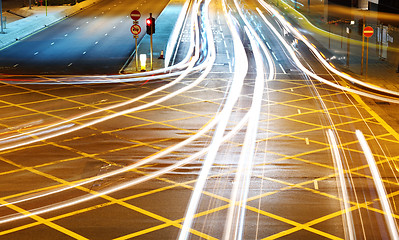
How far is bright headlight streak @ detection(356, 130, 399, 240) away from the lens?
12.0 meters

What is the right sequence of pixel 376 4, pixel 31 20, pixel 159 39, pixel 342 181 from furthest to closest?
1. pixel 31 20
2. pixel 376 4
3. pixel 159 39
4. pixel 342 181

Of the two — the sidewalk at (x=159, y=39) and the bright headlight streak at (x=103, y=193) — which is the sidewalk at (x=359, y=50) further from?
the bright headlight streak at (x=103, y=193)

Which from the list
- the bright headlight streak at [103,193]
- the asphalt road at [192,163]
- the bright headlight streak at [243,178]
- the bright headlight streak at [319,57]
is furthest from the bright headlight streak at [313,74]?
the bright headlight streak at [103,193]

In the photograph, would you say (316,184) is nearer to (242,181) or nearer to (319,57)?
(242,181)

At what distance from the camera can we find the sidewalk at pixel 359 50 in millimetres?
32469

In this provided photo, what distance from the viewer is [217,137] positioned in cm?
1945

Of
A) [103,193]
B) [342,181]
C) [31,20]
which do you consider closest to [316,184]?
[342,181]

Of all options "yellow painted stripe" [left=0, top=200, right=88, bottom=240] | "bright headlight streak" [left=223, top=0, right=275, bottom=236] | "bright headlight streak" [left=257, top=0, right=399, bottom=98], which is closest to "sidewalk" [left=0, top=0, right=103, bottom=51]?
"bright headlight streak" [left=257, top=0, right=399, bottom=98]

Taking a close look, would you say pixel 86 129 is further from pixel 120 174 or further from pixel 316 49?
pixel 316 49

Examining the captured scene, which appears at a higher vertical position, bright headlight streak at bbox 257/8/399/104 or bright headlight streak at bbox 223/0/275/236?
bright headlight streak at bbox 223/0/275/236

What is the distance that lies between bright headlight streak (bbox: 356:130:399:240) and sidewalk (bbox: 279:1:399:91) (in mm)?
11010

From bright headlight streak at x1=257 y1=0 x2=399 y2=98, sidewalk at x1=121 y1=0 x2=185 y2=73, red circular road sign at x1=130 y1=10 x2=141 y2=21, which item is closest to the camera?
bright headlight streak at x1=257 y1=0 x2=399 y2=98

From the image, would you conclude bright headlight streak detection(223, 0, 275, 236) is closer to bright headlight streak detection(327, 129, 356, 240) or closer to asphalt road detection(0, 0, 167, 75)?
bright headlight streak detection(327, 129, 356, 240)

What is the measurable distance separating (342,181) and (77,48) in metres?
30.3
